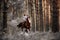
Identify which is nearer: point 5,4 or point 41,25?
point 41,25

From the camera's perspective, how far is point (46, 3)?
1745 mm

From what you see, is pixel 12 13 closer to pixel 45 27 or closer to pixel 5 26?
pixel 5 26

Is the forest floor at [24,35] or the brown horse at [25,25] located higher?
the brown horse at [25,25]

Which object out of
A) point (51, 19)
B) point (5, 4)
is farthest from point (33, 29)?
point (5, 4)

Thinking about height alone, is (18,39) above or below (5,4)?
below

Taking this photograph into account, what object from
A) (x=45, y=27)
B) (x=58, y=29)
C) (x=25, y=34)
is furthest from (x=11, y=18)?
(x=58, y=29)

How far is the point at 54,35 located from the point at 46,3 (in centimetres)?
31

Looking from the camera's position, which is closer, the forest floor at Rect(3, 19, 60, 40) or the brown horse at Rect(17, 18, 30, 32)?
the forest floor at Rect(3, 19, 60, 40)

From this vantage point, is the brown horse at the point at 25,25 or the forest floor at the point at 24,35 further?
the brown horse at the point at 25,25

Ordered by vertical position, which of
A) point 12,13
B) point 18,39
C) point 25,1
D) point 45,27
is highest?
point 25,1

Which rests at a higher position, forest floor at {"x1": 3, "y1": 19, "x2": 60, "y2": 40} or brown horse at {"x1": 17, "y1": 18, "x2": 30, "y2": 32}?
Answer: brown horse at {"x1": 17, "y1": 18, "x2": 30, "y2": 32}

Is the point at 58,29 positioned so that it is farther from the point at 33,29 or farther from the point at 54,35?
the point at 33,29

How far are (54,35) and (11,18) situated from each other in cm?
46

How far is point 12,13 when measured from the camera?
1.84 m
